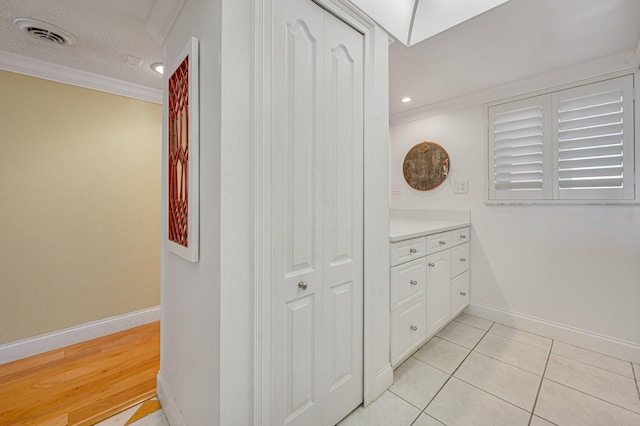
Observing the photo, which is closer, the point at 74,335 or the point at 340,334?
the point at 340,334

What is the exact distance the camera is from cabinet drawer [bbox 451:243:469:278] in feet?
7.73

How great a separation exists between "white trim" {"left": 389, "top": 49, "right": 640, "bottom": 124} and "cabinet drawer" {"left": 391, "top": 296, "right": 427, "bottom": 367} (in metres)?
2.01

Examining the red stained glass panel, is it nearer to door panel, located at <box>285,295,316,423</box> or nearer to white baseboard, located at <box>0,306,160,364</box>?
door panel, located at <box>285,295,316,423</box>

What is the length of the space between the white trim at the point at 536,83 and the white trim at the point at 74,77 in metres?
2.68

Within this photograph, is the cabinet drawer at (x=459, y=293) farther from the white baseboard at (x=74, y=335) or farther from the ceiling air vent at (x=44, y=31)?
the ceiling air vent at (x=44, y=31)

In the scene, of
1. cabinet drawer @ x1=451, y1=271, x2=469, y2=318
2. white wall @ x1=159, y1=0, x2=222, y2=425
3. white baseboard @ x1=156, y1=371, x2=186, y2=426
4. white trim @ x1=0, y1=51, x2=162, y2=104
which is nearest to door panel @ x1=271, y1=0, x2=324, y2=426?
white wall @ x1=159, y1=0, x2=222, y2=425

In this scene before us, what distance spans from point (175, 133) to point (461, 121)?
2641mm

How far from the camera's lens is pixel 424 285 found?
6.39 feet

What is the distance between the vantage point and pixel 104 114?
2.26m

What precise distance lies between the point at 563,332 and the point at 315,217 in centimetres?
245

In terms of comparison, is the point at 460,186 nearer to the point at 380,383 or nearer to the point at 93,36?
the point at 380,383

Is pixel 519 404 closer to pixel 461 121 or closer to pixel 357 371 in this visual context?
pixel 357 371

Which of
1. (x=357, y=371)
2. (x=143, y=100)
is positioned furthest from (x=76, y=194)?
(x=357, y=371)

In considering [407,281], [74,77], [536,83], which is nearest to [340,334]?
[407,281]
